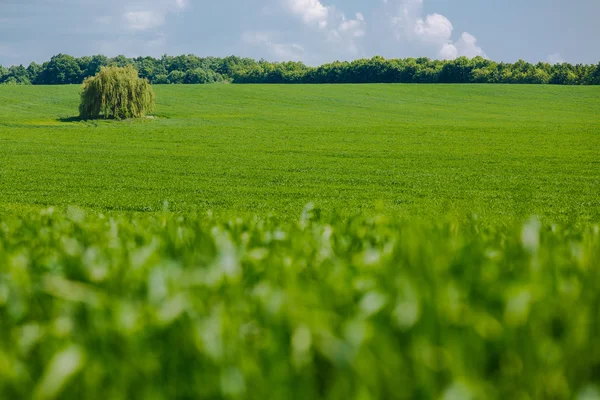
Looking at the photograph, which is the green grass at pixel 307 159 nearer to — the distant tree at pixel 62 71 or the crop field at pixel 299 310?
the crop field at pixel 299 310

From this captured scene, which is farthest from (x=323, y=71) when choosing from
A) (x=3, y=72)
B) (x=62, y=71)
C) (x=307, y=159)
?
(x=307, y=159)

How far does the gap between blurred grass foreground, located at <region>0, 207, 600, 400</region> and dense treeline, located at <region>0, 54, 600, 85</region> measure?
92.6 metres

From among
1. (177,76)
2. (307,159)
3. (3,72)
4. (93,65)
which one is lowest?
(307,159)

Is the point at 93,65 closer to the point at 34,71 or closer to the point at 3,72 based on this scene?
the point at 34,71

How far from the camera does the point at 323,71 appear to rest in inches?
4488

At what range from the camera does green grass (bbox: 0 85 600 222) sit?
21.9 metres

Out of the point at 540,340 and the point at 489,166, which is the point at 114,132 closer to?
the point at 489,166

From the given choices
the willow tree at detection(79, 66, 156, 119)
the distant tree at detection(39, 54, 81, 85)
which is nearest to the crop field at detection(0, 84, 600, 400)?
the willow tree at detection(79, 66, 156, 119)

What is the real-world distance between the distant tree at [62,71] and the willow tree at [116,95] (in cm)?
7715

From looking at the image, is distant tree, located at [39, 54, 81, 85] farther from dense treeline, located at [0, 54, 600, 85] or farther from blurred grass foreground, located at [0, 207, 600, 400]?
blurred grass foreground, located at [0, 207, 600, 400]

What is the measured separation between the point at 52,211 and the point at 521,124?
173 feet

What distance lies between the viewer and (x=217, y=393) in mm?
1286

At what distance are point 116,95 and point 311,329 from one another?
179 feet

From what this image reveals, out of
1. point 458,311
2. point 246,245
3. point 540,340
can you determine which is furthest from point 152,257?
point 540,340
